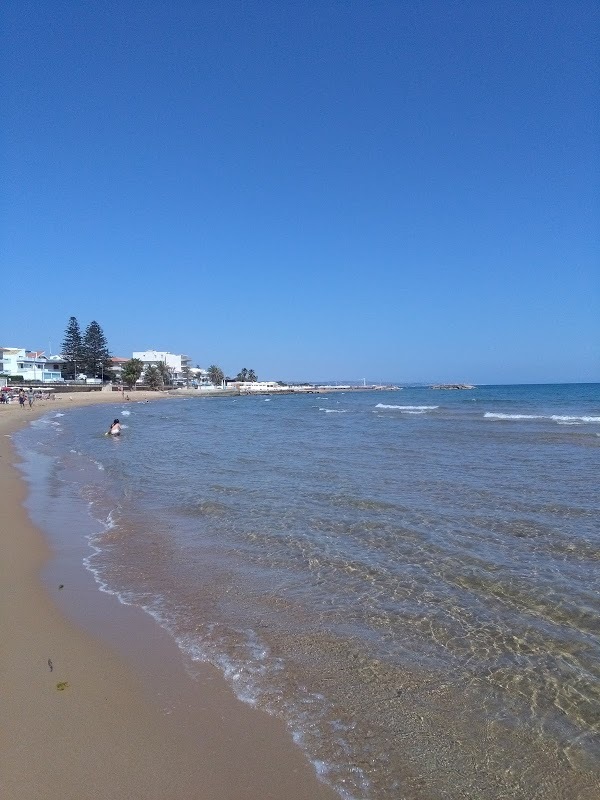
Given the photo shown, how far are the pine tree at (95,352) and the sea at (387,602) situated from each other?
9433 centimetres

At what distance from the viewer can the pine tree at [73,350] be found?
99262 mm

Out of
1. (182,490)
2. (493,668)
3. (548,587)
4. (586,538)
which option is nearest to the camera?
(493,668)

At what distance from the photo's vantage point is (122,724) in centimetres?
342

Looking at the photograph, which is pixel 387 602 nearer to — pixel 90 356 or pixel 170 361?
pixel 90 356

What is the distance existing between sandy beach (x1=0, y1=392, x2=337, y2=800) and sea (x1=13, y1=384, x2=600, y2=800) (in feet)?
0.70

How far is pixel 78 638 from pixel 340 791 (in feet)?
9.54

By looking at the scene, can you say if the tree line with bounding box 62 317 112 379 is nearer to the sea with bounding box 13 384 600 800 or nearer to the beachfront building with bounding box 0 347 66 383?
the beachfront building with bounding box 0 347 66 383

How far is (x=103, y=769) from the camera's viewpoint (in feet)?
9.84

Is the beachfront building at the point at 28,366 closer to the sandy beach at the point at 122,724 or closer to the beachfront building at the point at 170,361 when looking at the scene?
the beachfront building at the point at 170,361

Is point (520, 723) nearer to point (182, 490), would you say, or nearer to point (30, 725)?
point (30, 725)

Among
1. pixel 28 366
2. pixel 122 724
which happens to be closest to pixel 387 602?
pixel 122 724

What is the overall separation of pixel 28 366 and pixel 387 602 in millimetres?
101831

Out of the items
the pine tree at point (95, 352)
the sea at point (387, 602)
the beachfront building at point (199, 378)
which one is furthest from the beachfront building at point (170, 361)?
the sea at point (387, 602)

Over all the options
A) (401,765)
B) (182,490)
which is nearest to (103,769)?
(401,765)
